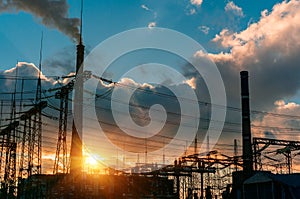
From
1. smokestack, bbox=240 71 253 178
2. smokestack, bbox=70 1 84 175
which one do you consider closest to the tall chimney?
smokestack, bbox=70 1 84 175

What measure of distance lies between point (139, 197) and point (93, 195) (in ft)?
20.3

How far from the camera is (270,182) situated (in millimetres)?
28062

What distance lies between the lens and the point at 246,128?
5528 centimetres

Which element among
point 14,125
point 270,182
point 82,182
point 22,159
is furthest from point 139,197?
point 270,182

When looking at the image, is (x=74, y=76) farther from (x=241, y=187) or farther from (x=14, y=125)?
(x=241, y=187)

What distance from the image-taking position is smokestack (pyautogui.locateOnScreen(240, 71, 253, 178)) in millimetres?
52069

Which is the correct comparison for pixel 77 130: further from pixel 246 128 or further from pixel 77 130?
pixel 246 128

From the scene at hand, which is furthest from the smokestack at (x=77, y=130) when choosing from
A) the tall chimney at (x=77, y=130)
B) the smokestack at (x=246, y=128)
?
Result: the smokestack at (x=246, y=128)

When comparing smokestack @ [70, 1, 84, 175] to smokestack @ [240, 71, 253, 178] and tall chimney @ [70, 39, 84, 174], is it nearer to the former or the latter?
tall chimney @ [70, 39, 84, 174]

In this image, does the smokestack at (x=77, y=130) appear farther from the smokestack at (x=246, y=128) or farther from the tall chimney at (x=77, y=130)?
the smokestack at (x=246, y=128)

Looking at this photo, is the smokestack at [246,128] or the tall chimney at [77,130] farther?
the tall chimney at [77,130]

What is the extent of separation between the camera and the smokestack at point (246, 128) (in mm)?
52069

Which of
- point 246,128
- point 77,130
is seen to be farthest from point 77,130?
point 246,128

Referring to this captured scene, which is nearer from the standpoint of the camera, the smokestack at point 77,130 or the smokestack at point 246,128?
the smokestack at point 246,128
